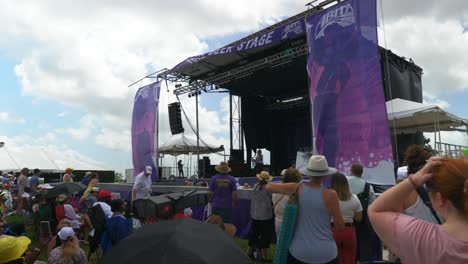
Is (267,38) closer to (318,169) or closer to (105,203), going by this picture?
(105,203)

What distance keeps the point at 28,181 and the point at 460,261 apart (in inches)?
522

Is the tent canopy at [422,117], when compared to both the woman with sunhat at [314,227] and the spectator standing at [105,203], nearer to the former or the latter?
the spectator standing at [105,203]

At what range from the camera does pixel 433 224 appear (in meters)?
1.38

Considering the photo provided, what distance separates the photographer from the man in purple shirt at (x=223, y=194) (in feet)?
20.1

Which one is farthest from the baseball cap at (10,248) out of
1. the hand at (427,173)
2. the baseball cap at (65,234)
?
the hand at (427,173)

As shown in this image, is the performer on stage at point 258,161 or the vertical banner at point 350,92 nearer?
the vertical banner at point 350,92

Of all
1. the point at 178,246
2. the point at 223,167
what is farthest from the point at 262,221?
the point at 178,246

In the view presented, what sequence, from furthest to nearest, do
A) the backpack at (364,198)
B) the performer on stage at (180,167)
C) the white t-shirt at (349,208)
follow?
the performer on stage at (180,167)
the backpack at (364,198)
the white t-shirt at (349,208)

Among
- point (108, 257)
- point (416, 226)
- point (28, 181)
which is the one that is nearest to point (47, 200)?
point (28, 181)

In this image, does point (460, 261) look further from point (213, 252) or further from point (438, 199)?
point (213, 252)

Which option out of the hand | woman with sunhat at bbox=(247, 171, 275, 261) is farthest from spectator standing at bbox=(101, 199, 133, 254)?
the hand

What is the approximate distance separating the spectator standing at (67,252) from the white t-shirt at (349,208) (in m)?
2.68

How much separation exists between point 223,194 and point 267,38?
A: 8.58 m

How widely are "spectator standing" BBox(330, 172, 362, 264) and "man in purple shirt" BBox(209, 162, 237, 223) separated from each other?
2374 mm
